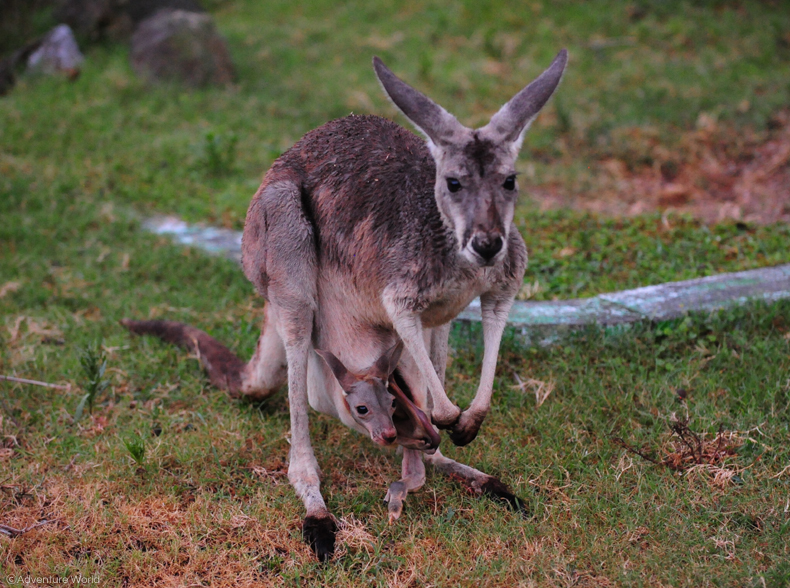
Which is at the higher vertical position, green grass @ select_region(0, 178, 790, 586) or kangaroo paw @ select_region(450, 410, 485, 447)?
kangaroo paw @ select_region(450, 410, 485, 447)

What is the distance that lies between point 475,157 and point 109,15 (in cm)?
711

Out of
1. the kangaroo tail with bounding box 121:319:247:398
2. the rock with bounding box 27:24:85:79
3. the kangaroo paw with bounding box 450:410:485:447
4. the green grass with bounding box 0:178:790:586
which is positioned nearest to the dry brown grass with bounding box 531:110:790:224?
the green grass with bounding box 0:178:790:586

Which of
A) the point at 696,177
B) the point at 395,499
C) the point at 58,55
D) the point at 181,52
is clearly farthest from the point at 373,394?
the point at 58,55

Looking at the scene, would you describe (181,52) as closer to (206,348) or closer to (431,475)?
(206,348)

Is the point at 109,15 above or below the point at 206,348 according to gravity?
above

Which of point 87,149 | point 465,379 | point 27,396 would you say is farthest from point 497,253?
point 87,149

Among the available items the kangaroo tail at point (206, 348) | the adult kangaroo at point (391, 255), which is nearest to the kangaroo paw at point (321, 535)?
the adult kangaroo at point (391, 255)

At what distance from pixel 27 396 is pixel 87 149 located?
11.6ft

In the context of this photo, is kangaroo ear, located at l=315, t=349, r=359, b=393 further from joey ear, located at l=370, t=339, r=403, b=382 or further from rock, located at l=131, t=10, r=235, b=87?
rock, located at l=131, t=10, r=235, b=87

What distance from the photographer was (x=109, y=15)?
849 cm

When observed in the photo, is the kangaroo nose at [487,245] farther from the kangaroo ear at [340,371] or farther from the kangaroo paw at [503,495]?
the kangaroo paw at [503,495]

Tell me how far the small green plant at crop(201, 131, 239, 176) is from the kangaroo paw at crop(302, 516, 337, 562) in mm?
4038

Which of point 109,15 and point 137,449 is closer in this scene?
point 137,449

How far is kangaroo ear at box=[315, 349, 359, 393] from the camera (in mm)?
3086
